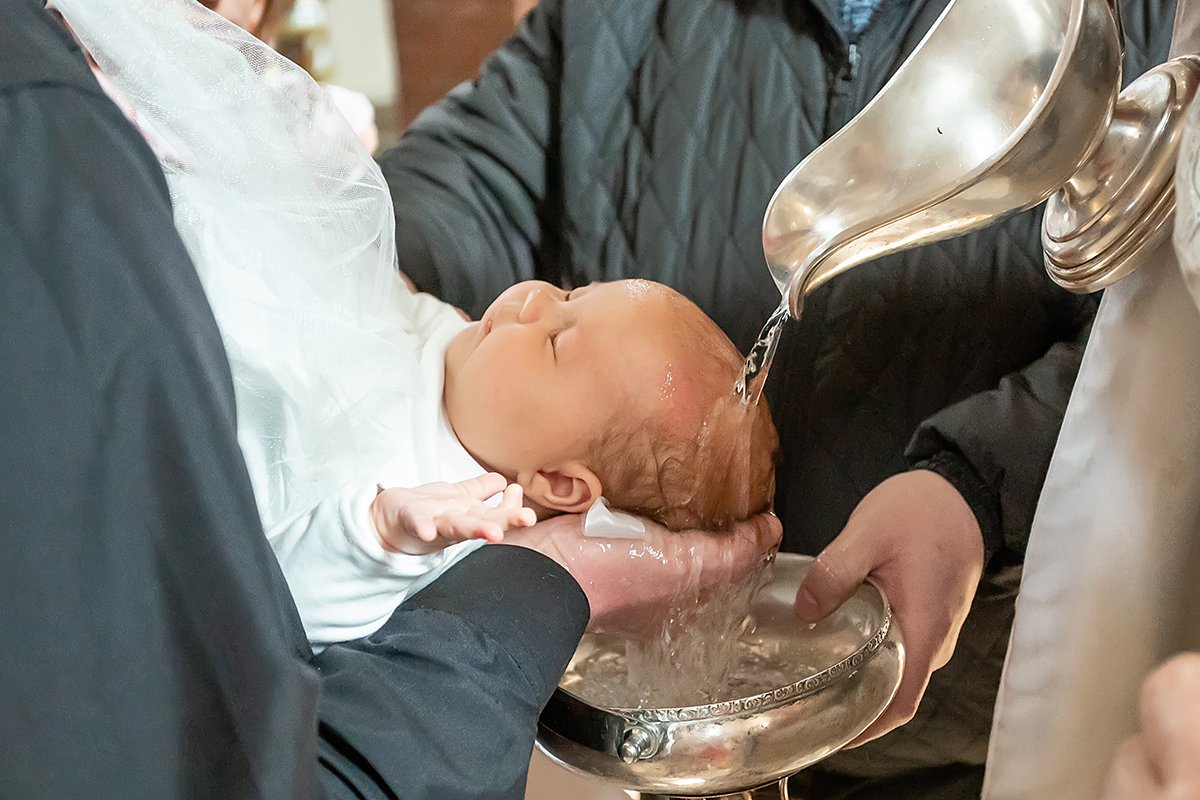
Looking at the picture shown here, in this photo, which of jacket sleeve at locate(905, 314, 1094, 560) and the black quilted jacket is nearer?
jacket sleeve at locate(905, 314, 1094, 560)

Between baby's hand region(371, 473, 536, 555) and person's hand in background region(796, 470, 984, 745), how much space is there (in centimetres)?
21

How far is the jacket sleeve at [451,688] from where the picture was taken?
442 millimetres

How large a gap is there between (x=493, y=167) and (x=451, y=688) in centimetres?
70

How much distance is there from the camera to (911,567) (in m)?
0.68

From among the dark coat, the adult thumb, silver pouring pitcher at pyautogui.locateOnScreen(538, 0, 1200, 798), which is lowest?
the adult thumb

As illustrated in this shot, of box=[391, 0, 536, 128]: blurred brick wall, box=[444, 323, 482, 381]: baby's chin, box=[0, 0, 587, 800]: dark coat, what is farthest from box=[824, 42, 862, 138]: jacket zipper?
box=[391, 0, 536, 128]: blurred brick wall

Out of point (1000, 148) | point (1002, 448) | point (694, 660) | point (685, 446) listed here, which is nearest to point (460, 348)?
point (685, 446)

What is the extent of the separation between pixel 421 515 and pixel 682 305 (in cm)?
30

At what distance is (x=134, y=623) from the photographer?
349 mm

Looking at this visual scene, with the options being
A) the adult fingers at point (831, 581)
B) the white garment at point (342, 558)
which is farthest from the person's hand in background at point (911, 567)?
the white garment at point (342, 558)

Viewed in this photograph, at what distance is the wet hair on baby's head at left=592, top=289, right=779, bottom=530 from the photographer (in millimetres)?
721

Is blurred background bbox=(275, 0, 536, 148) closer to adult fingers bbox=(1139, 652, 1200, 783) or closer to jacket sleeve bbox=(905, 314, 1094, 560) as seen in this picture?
jacket sleeve bbox=(905, 314, 1094, 560)

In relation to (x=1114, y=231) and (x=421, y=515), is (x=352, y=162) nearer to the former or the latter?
(x=421, y=515)

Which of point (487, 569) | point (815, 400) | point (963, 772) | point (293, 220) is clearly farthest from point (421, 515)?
point (963, 772)
